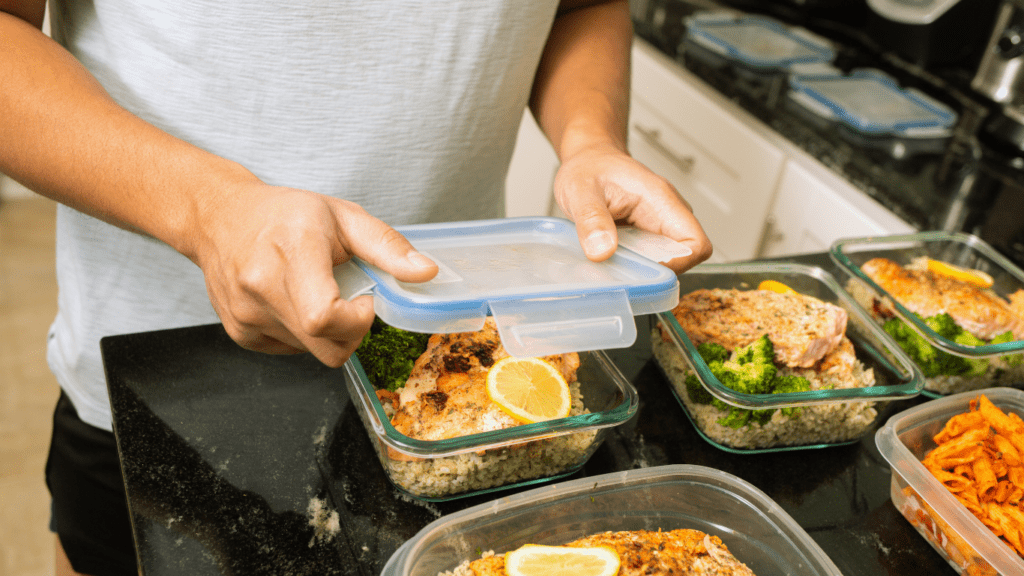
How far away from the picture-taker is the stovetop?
68.9 inches

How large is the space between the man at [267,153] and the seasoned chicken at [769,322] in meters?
0.13

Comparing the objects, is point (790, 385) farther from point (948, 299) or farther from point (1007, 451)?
point (948, 299)

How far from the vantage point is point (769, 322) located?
3.27ft

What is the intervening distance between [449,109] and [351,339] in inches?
20.3

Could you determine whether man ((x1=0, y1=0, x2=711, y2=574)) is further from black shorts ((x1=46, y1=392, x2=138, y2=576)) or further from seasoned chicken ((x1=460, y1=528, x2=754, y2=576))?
seasoned chicken ((x1=460, y1=528, x2=754, y2=576))

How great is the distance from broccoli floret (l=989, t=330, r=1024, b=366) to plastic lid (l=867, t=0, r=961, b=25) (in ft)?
4.51

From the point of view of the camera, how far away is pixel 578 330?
70 cm

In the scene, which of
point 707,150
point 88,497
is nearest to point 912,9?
point 707,150

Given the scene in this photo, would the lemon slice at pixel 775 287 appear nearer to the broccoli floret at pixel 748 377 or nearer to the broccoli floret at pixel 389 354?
the broccoli floret at pixel 748 377

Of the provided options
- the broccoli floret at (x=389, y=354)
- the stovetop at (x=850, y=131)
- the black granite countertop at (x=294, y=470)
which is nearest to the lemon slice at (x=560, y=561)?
the black granite countertop at (x=294, y=470)

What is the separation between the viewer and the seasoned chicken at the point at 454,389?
0.79 m

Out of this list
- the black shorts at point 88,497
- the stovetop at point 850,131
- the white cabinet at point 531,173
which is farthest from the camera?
the white cabinet at point 531,173

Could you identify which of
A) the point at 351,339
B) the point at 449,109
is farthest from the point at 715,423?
the point at 449,109

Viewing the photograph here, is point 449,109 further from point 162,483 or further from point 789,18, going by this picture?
point 789,18
